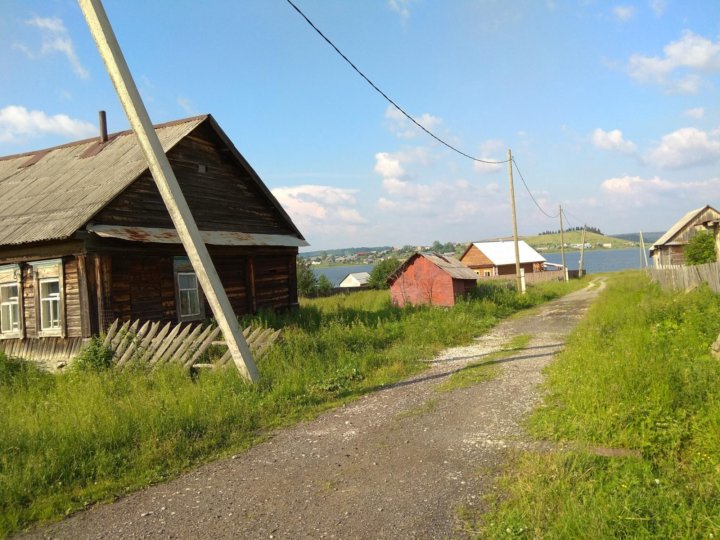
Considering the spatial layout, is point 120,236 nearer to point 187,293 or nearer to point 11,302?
point 187,293

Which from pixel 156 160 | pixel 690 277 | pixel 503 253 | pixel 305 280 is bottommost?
pixel 690 277

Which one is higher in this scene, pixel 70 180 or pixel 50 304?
pixel 70 180

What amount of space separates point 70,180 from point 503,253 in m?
51.9

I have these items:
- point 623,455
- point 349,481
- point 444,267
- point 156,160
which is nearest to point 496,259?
point 444,267

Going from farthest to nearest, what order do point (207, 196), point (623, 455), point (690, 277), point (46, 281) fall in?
point (690, 277) → point (207, 196) → point (46, 281) → point (623, 455)

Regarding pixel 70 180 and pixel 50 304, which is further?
pixel 70 180

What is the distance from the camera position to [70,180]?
14.5 meters

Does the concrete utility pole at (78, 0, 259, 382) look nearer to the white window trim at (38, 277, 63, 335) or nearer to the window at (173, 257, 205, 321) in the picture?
the white window trim at (38, 277, 63, 335)

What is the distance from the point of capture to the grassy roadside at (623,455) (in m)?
3.67

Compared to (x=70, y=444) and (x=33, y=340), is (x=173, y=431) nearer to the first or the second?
(x=70, y=444)

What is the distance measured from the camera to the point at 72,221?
1163 centimetres

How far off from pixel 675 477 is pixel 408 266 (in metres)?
19.2

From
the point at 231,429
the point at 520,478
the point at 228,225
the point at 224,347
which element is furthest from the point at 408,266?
the point at 520,478

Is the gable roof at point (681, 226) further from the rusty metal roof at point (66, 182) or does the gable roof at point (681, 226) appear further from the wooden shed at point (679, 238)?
the rusty metal roof at point (66, 182)
